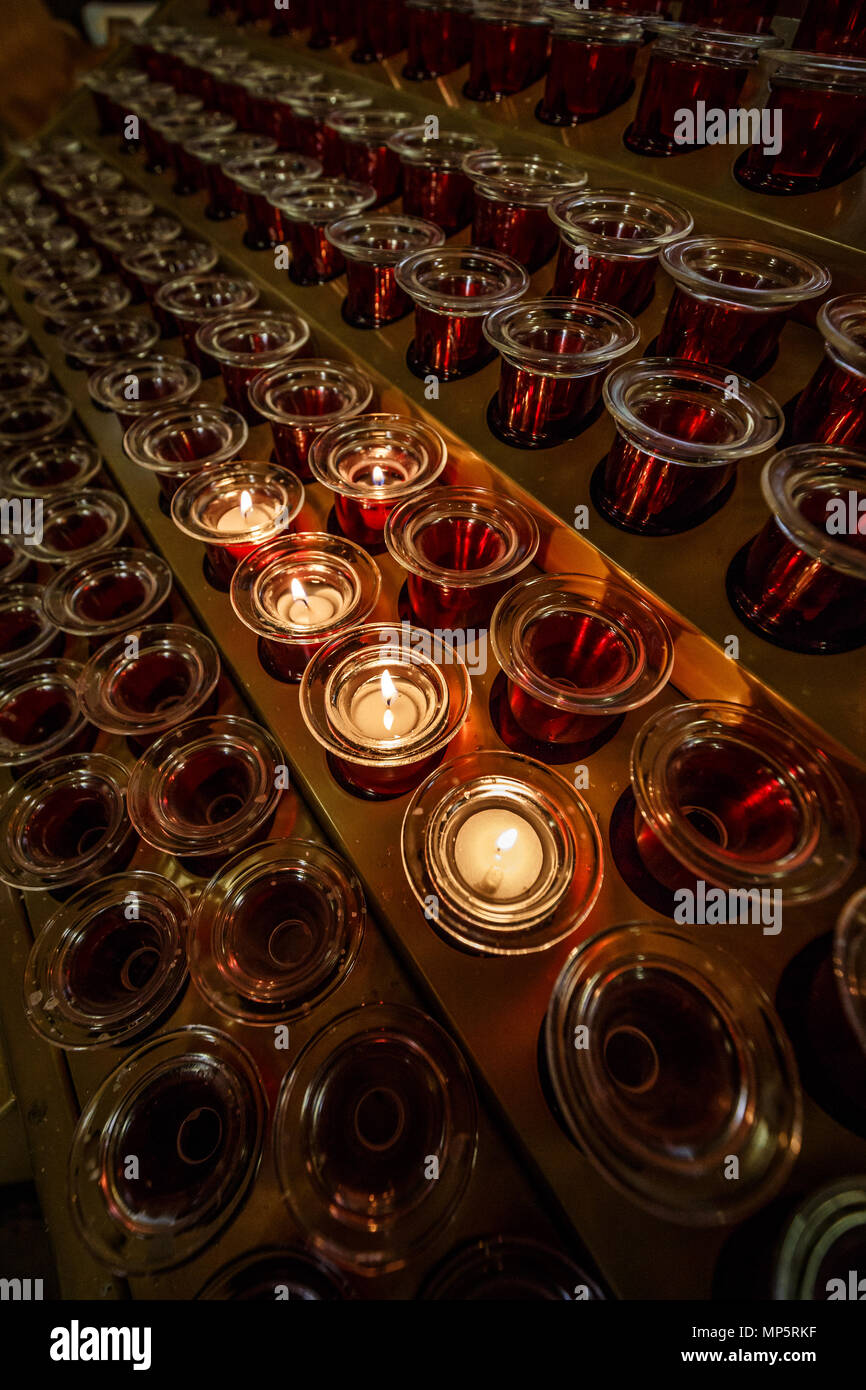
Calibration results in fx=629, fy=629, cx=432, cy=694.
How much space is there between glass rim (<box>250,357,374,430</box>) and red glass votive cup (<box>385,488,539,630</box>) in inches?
9.4

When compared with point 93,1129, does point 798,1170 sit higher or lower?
higher

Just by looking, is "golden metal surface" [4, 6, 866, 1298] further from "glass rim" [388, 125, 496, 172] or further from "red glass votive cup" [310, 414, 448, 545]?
"glass rim" [388, 125, 496, 172]

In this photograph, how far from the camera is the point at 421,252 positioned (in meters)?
0.85

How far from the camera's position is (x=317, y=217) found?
3.24 feet

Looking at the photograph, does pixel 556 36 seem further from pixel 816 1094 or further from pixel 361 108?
pixel 816 1094

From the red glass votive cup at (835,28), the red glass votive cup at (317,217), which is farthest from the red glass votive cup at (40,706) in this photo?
the red glass votive cup at (835,28)

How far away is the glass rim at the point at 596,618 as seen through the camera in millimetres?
571

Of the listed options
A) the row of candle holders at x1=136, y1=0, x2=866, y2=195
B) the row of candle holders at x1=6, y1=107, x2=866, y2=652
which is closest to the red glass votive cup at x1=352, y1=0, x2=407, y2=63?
the row of candle holders at x1=136, y1=0, x2=866, y2=195

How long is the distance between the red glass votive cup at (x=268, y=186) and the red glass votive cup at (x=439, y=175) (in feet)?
0.71

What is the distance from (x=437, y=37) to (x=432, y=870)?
1.40m

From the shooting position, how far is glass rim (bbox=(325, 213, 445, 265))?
89cm

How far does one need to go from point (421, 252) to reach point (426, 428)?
241mm

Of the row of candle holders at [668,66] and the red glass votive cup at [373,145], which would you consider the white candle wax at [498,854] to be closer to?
the row of candle holders at [668,66]
